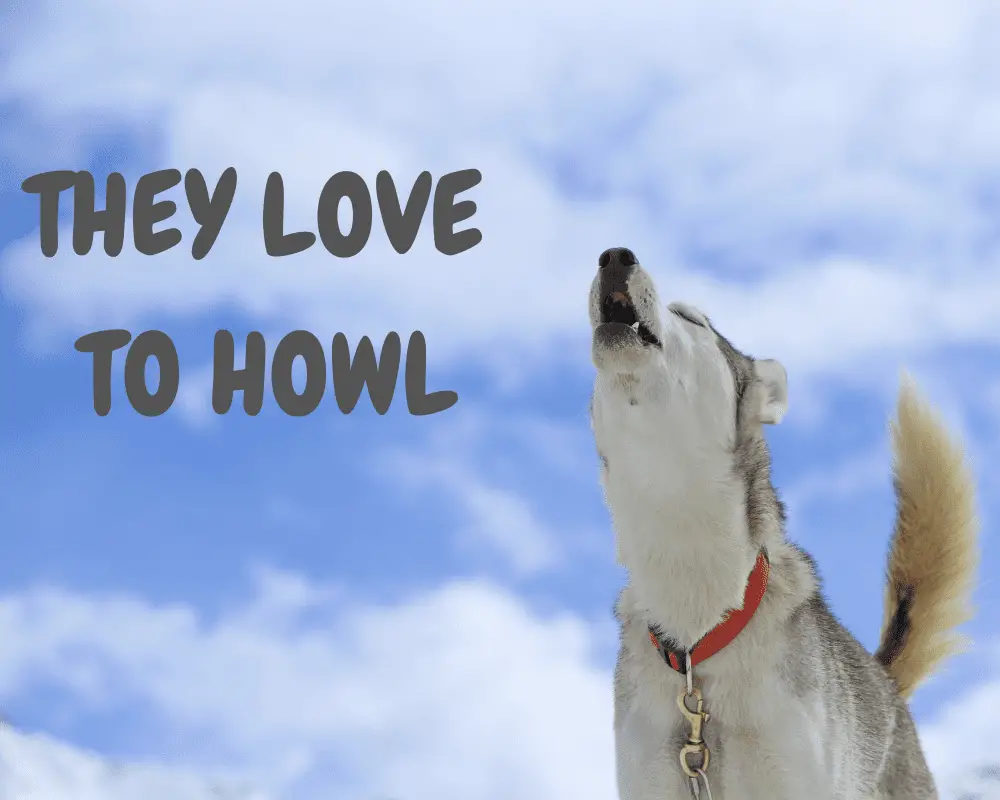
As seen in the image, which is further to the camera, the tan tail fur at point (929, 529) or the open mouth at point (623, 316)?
the tan tail fur at point (929, 529)

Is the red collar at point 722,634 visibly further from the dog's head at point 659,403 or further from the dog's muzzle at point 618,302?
the dog's muzzle at point 618,302

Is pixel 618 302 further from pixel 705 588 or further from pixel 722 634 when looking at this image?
pixel 722 634

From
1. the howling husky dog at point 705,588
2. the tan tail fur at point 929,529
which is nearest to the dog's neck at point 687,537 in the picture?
the howling husky dog at point 705,588

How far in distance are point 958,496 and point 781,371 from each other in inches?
72.4

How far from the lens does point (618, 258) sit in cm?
423

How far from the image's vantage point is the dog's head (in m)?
4.20

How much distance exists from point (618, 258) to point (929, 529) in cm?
282

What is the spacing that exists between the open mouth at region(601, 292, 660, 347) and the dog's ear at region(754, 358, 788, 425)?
0.70 metres

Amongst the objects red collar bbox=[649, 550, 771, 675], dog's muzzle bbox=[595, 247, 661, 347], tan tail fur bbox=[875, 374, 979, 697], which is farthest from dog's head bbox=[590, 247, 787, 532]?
tan tail fur bbox=[875, 374, 979, 697]

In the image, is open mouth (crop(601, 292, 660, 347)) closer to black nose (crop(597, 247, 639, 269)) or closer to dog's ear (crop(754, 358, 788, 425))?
black nose (crop(597, 247, 639, 269))

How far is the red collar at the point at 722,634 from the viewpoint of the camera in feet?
14.6

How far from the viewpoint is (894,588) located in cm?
612

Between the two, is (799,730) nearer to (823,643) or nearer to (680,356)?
(823,643)

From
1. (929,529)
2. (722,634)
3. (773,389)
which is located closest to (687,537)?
(722,634)
